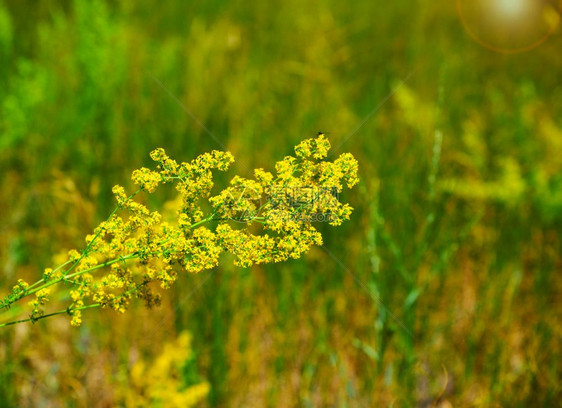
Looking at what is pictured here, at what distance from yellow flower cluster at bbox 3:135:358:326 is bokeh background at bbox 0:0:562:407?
91cm

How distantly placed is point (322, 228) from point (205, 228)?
185cm

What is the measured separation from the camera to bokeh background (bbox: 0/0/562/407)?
1930 millimetres

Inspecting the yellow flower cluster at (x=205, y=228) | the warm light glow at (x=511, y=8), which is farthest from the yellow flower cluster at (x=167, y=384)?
the warm light glow at (x=511, y=8)

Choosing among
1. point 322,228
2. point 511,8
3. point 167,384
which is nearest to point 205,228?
point 167,384

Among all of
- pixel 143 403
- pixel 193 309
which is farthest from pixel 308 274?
pixel 143 403

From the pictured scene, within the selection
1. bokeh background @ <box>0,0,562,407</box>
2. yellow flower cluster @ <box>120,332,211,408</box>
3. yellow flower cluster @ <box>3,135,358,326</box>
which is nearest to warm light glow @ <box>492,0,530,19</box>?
bokeh background @ <box>0,0,562,407</box>

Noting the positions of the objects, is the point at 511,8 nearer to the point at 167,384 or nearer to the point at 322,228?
the point at 322,228

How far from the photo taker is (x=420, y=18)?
5.05m

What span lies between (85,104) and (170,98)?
1.80ft

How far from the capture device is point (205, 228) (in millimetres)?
692

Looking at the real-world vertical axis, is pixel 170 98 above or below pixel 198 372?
above

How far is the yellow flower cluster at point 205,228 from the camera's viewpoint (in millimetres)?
663

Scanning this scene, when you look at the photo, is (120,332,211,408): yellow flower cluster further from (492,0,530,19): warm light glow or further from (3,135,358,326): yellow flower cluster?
(492,0,530,19): warm light glow

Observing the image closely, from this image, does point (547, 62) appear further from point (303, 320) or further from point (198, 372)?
point (198, 372)
